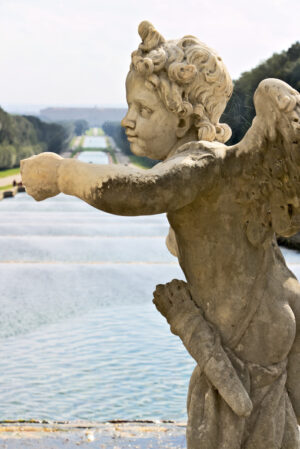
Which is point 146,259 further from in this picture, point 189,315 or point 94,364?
point 189,315

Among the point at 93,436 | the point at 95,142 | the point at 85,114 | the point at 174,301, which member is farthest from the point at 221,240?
the point at 85,114

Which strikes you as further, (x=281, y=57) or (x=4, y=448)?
(x=281, y=57)

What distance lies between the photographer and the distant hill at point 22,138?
3881cm

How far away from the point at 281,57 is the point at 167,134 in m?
14.9

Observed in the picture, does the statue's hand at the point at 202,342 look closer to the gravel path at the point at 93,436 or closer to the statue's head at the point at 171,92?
the statue's head at the point at 171,92

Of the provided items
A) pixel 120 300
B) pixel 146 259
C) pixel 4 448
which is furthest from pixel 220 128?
pixel 146 259

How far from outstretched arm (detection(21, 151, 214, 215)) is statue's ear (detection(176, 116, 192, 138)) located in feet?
0.79

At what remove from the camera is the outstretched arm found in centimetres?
225

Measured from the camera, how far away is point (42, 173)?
235cm

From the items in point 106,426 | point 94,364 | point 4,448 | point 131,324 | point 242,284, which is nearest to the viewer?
point 242,284

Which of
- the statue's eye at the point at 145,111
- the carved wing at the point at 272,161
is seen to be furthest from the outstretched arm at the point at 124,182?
the statue's eye at the point at 145,111

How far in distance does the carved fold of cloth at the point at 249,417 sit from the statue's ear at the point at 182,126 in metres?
0.77

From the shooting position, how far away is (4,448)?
3.56 metres

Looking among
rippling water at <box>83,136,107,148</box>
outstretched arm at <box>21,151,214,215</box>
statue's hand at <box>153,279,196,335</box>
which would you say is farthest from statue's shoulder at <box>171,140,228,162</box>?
rippling water at <box>83,136,107,148</box>
